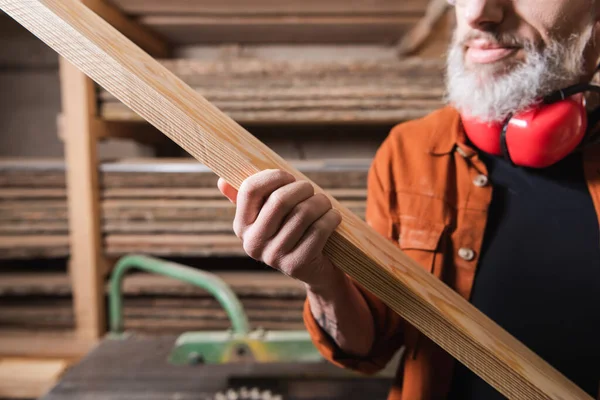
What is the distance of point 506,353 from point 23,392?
5.53ft

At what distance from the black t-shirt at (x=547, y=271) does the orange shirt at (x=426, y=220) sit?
0.03 metres

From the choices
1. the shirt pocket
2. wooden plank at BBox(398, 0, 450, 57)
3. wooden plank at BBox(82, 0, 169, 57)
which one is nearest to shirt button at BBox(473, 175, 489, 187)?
the shirt pocket

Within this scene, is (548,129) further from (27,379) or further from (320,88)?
(27,379)

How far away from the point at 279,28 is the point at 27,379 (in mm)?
1672

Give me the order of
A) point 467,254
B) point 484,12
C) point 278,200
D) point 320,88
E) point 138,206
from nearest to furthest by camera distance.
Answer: point 278,200
point 484,12
point 467,254
point 320,88
point 138,206

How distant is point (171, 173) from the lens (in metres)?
1.45

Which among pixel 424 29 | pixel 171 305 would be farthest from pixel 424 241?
pixel 171 305

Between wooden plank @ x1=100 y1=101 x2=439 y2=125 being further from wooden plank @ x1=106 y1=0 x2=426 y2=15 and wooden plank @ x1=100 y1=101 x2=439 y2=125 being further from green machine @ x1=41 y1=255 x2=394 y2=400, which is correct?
green machine @ x1=41 y1=255 x2=394 y2=400

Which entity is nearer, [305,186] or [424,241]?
[305,186]

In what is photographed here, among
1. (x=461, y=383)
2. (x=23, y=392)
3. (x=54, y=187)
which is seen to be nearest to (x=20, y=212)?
(x=54, y=187)

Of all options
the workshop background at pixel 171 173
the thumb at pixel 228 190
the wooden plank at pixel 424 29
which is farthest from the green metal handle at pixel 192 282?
the wooden plank at pixel 424 29

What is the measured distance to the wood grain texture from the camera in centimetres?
42

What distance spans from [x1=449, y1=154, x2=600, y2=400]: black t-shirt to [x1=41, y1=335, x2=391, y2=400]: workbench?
436 millimetres

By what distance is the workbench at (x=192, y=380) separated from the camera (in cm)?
103
